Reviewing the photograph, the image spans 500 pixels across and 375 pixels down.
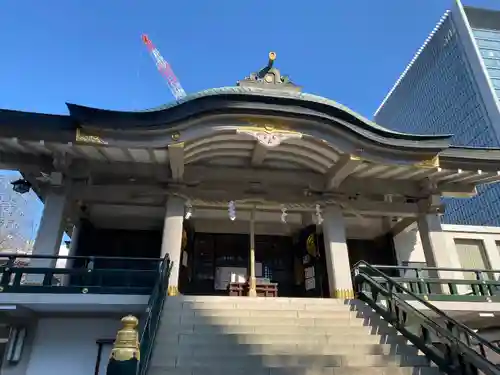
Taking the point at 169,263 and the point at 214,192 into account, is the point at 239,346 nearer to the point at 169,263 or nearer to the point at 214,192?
the point at 169,263

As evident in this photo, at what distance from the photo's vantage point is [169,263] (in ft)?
29.2

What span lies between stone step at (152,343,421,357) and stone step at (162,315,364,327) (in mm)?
884

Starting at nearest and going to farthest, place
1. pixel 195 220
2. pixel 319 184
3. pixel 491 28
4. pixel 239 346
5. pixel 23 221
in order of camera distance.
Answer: pixel 239 346
pixel 319 184
pixel 195 220
pixel 23 221
pixel 491 28

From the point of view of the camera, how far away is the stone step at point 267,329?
6969mm

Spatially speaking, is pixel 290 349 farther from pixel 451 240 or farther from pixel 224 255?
pixel 451 240

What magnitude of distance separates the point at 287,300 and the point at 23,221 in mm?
37910

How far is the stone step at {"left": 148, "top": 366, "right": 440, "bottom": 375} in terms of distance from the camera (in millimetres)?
5648

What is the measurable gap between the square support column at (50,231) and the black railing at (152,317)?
307 centimetres

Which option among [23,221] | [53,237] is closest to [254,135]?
[53,237]

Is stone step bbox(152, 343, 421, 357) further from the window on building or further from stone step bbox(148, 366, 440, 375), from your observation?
the window on building

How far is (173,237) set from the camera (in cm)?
997

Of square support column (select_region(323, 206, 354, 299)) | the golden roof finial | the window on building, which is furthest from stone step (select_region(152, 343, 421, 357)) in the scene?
the window on building

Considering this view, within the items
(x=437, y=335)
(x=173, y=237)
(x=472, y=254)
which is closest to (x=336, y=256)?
(x=437, y=335)

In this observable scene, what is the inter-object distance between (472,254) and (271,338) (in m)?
10.7
